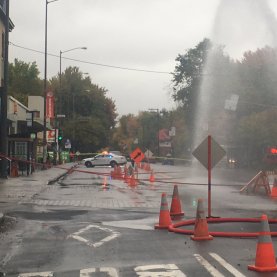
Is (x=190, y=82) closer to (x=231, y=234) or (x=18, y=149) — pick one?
(x=18, y=149)

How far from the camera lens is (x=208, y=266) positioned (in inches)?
320

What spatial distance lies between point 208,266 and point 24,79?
9572 cm

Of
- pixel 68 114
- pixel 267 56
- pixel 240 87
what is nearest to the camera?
pixel 267 56

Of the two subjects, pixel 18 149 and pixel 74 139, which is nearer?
pixel 18 149

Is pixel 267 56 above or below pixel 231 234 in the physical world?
above

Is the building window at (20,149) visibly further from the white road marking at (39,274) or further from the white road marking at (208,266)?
the white road marking at (39,274)

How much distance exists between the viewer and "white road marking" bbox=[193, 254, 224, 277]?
25.0 ft

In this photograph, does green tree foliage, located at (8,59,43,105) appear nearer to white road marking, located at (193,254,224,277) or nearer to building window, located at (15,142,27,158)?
building window, located at (15,142,27,158)

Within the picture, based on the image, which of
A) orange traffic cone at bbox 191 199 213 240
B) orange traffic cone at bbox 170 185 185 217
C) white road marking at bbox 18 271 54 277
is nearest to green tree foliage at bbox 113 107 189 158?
orange traffic cone at bbox 170 185 185 217

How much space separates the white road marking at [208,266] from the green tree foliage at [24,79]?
92.1m

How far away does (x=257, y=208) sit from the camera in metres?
16.6

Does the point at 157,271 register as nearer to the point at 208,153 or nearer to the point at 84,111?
the point at 208,153

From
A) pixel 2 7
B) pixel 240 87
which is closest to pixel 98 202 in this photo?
pixel 2 7

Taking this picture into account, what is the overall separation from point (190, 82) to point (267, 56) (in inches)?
1301
